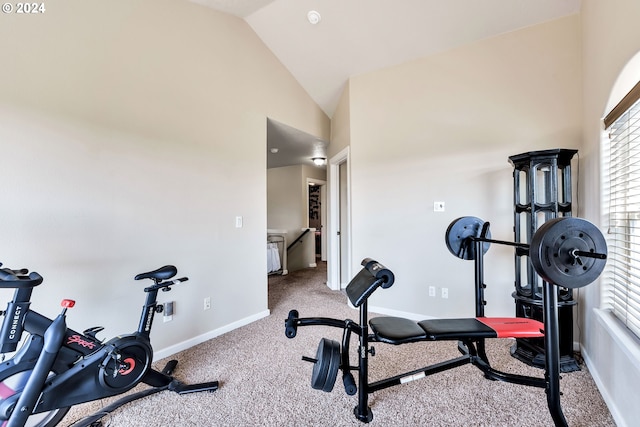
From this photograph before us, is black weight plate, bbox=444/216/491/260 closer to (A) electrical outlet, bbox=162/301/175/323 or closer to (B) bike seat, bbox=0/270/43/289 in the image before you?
(A) electrical outlet, bbox=162/301/175/323

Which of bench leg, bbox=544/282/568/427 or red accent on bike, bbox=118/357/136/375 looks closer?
bench leg, bbox=544/282/568/427

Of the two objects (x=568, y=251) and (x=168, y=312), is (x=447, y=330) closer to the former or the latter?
(x=568, y=251)

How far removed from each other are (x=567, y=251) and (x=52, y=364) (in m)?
2.48

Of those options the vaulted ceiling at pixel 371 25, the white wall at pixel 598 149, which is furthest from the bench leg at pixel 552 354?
the vaulted ceiling at pixel 371 25

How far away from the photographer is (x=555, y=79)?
2.47 metres

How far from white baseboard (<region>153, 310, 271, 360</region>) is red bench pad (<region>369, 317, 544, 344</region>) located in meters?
1.72

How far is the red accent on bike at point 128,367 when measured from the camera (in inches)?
62.0

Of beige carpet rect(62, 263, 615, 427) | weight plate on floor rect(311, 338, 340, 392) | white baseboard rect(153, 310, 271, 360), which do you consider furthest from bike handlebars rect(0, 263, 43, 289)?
weight plate on floor rect(311, 338, 340, 392)

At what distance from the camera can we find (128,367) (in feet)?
5.25

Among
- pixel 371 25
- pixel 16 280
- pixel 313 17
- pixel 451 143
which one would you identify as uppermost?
pixel 313 17

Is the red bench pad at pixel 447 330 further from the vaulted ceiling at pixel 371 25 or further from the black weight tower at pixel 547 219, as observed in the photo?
the vaulted ceiling at pixel 371 25

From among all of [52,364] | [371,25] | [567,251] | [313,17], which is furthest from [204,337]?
[371,25]

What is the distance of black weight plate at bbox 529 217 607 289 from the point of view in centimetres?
131

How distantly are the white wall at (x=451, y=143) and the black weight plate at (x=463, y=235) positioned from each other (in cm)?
83
